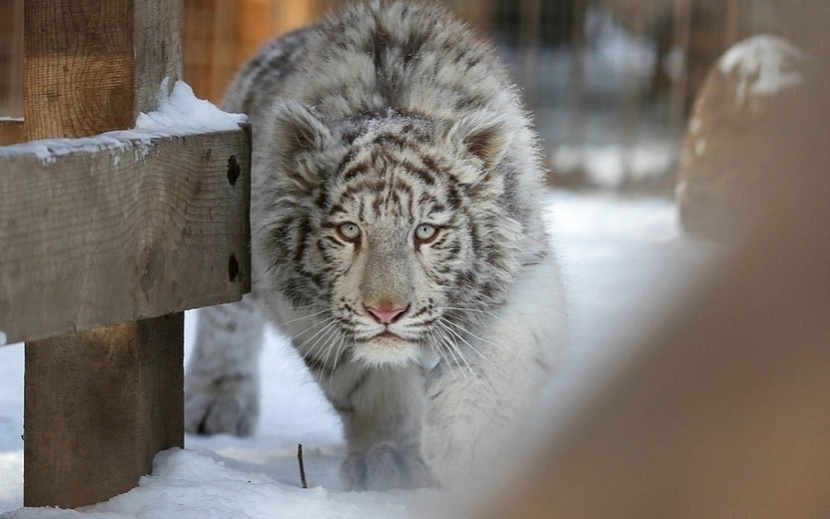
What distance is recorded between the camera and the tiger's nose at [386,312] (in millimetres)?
2707

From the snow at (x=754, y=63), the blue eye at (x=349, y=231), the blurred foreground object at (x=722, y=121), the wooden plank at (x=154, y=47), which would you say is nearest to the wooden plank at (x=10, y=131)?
the wooden plank at (x=154, y=47)

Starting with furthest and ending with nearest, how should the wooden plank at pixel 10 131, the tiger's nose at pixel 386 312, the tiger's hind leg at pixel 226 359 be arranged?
the tiger's hind leg at pixel 226 359
the tiger's nose at pixel 386 312
the wooden plank at pixel 10 131

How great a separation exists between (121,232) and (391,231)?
2.97ft

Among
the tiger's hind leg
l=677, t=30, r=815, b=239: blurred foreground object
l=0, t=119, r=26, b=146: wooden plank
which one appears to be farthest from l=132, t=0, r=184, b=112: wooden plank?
l=677, t=30, r=815, b=239: blurred foreground object

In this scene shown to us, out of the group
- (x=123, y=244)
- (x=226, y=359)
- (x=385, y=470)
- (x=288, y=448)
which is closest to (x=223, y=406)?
→ (x=226, y=359)

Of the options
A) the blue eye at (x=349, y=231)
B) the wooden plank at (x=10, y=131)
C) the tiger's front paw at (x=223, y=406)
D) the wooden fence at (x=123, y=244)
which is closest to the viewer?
the wooden fence at (x=123, y=244)

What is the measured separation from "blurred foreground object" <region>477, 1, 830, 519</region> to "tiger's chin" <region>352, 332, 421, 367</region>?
82.6 inches

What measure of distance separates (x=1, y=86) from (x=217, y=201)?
18.3 feet

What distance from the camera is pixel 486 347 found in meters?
2.87

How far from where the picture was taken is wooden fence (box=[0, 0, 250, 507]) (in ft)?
6.73

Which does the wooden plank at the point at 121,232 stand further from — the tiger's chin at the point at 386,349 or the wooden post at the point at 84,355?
the tiger's chin at the point at 386,349

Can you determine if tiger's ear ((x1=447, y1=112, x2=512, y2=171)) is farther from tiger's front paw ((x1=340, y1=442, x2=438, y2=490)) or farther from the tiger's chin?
tiger's front paw ((x1=340, y1=442, x2=438, y2=490))

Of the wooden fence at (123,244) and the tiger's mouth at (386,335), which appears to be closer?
the wooden fence at (123,244)

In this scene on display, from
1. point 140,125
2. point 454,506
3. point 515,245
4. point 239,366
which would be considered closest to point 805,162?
point 454,506
